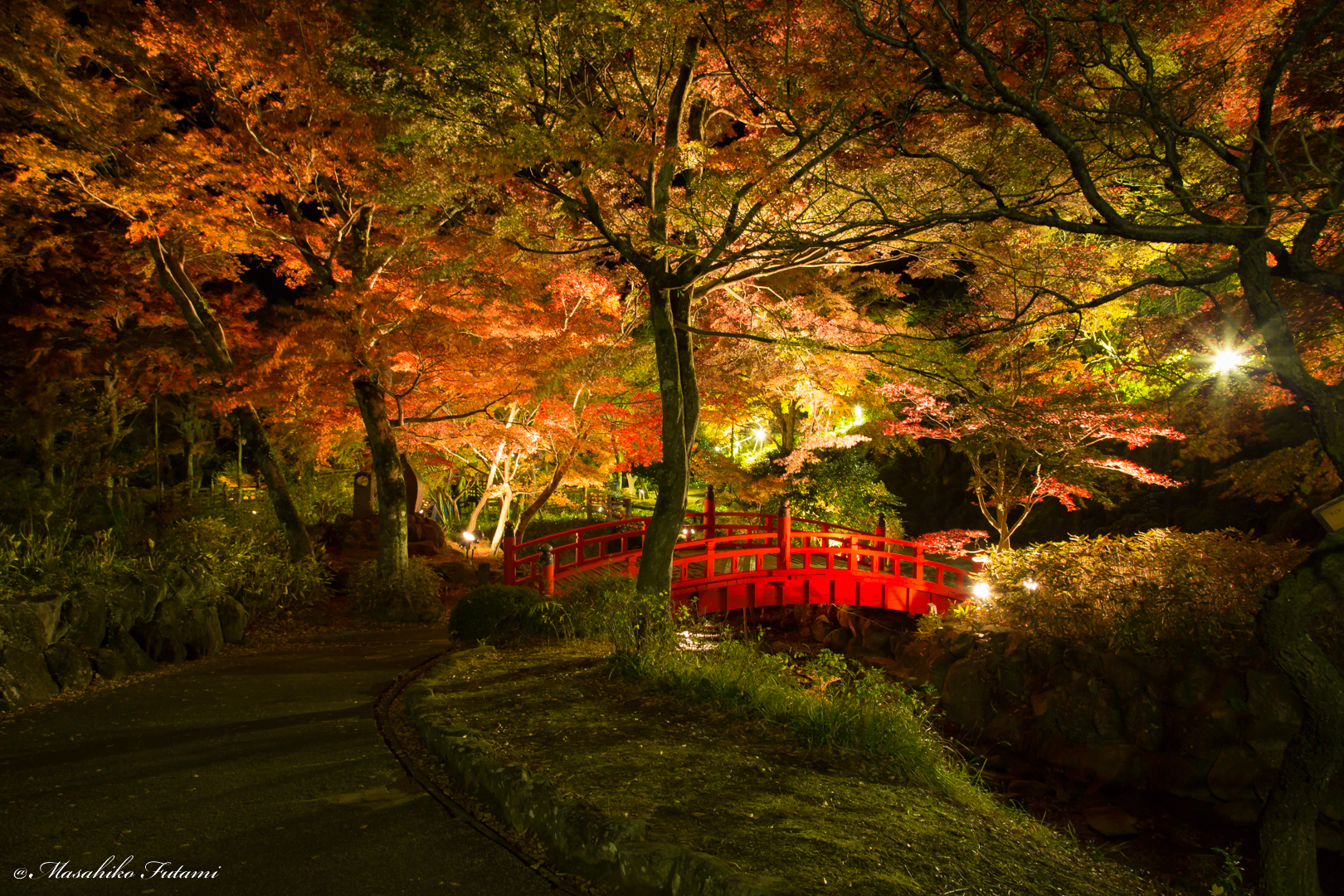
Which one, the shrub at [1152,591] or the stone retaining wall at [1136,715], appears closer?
the stone retaining wall at [1136,715]

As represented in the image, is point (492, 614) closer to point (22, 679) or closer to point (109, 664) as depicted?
point (109, 664)

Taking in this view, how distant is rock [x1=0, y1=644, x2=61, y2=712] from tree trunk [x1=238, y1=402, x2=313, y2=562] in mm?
4638

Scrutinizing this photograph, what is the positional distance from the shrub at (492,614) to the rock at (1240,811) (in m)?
7.29

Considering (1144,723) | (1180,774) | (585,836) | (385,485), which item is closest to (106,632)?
(385,485)

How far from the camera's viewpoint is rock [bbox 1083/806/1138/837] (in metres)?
6.93

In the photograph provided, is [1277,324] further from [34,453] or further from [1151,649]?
[34,453]

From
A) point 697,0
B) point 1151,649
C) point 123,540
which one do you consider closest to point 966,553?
point 1151,649

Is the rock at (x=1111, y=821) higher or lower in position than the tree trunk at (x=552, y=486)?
lower

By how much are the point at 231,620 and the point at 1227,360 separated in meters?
12.5

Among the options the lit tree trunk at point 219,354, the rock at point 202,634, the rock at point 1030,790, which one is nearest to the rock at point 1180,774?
the rock at point 1030,790

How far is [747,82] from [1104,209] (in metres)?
4.20

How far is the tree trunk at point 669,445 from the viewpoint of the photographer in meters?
7.88

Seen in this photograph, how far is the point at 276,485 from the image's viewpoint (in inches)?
431

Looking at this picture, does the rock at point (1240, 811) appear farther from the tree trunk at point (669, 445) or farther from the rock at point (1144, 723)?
the tree trunk at point (669, 445)
